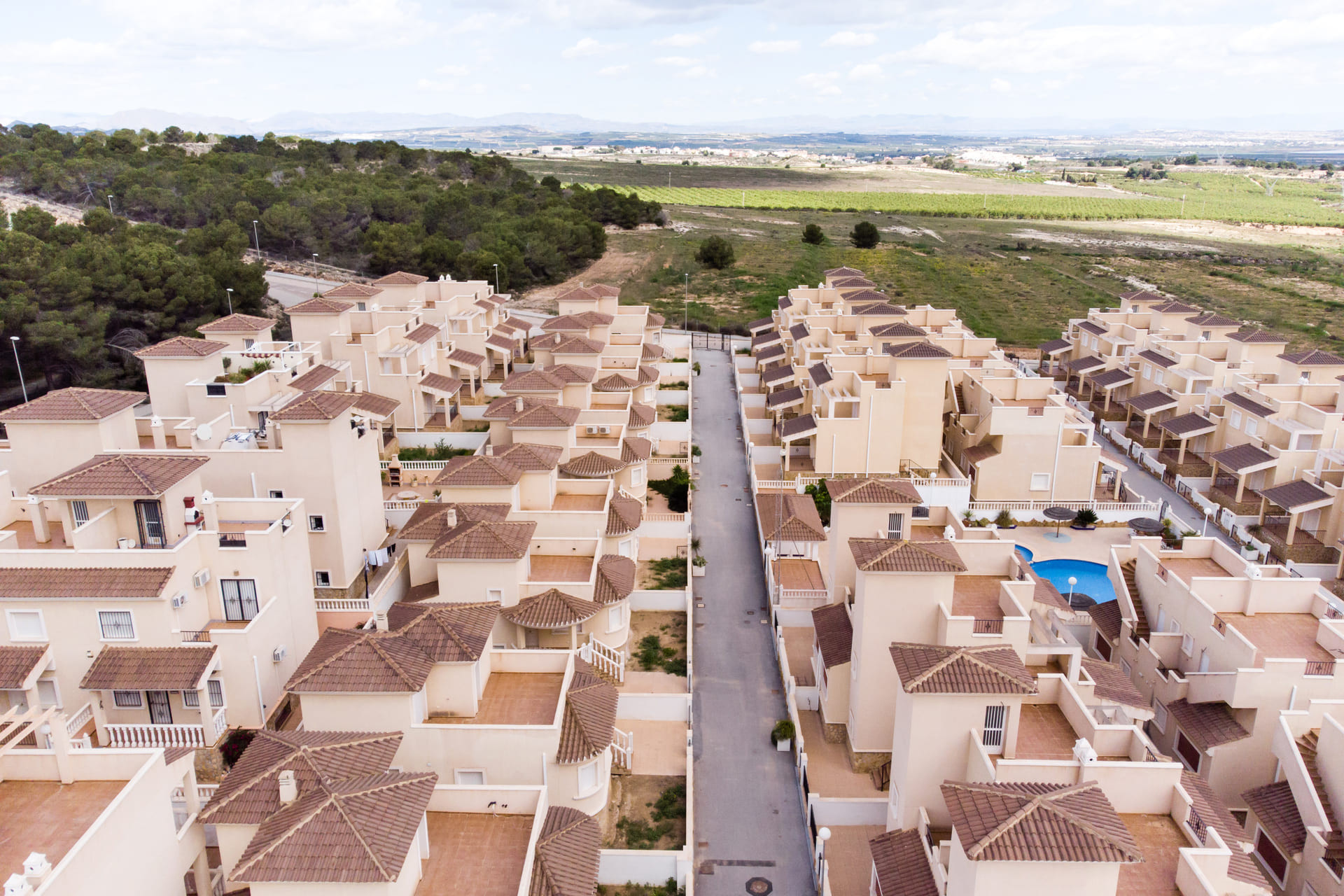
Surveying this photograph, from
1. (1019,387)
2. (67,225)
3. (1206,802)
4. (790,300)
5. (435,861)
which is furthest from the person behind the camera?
(790,300)

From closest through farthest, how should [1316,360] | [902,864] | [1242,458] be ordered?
[902,864] < [1242,458] < [1316,360]

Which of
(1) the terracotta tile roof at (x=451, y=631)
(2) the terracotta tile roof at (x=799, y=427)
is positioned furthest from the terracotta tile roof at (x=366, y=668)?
(2) the terracotta tile roof at (x=799, y=427)

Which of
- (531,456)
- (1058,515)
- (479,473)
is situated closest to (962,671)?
(479,473)

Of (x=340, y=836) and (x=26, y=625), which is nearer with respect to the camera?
(x=340, y=836)

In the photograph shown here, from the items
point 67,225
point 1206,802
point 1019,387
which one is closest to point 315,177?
point 67,225

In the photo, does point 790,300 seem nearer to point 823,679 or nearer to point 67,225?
point 823,679

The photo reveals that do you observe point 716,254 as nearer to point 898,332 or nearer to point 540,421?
point 898,332
